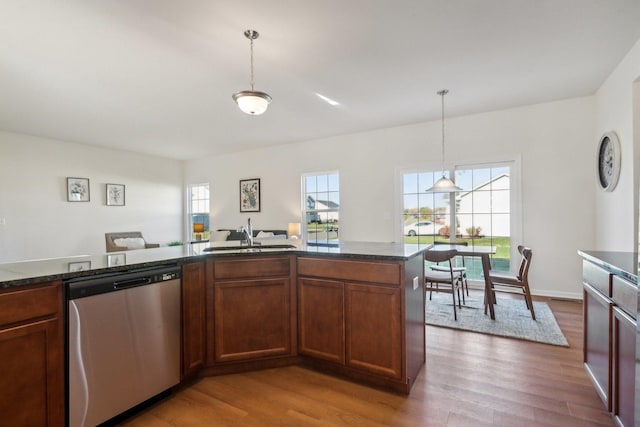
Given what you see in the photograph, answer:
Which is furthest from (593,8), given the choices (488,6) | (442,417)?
(442,417)

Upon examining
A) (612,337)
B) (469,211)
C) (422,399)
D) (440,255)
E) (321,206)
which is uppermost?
(321,206)

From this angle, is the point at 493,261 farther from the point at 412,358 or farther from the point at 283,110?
the point at 283,110

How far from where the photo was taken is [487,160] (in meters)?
4.50

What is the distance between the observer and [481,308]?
145 inches

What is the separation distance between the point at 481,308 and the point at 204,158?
6.75m

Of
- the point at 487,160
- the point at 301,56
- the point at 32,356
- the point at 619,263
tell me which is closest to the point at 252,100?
the point at 301,56

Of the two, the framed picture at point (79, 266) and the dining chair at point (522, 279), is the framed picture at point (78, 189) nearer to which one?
the framed picture at point (79, 266)

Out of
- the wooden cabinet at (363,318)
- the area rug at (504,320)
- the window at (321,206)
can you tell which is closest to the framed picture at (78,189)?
the window at (321,206)

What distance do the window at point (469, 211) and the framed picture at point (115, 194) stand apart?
5.99 metres

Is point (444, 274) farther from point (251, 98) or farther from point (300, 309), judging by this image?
point (251, 98)

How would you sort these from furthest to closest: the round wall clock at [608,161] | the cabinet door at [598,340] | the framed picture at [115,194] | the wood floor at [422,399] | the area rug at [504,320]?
the framed picture at [115,194] → the round wall clock at [608,161] → the area rug at [504,320] → the wood floor at [422,399] → the cabinet door at [598,340]

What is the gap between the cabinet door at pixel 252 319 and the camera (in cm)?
220

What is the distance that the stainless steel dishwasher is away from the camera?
5.01ft

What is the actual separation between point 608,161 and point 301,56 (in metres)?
3.59
